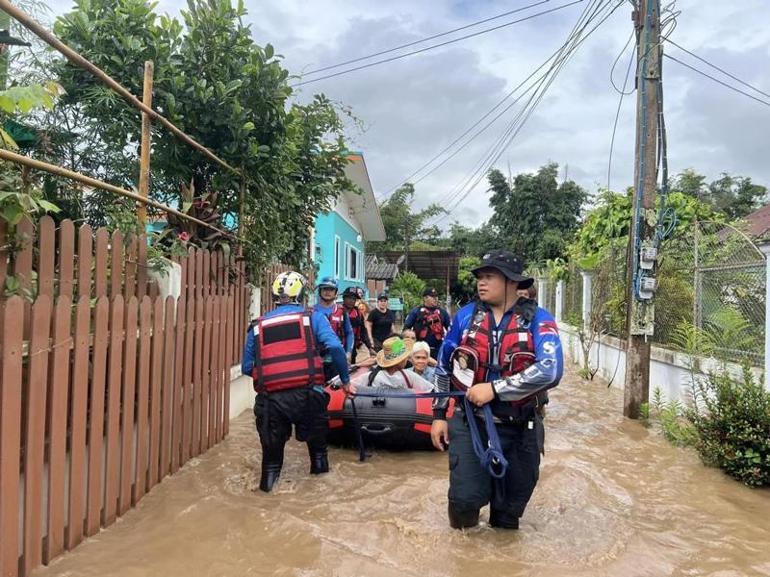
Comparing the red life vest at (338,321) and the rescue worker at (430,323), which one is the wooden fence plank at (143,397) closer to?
the red life vest at (338,321)

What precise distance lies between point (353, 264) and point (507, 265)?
1890 cm

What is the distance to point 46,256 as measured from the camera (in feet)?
9.22

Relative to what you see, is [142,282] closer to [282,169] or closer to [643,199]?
[282,169]

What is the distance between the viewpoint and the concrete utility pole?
680 centimetres

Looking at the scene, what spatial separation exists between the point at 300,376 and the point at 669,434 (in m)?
4.17

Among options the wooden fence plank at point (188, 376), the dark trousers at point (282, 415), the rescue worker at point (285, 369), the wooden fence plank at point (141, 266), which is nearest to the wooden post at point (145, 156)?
the wooden fence plank at point (141, 266)

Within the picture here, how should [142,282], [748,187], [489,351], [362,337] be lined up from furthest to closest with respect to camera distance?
1. [748,187]
2. [362,337]
3. [142,282]
4. [489,351]

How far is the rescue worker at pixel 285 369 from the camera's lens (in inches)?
165

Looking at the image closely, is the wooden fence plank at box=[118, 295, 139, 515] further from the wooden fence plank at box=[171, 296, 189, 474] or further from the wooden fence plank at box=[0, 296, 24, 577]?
the wooden fence plank at box=[0, 296, 24, 577]

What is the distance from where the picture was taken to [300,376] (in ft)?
13.7

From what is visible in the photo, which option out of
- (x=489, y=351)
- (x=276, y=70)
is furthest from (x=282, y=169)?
(x=489, y=351)

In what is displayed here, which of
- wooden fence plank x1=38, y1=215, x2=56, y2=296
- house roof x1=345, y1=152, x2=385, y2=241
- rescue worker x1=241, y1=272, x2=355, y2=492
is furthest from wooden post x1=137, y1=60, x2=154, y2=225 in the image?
house roof x1=345, y1=152, x2=385, y2=241

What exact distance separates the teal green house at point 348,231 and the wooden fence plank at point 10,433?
30.4ft

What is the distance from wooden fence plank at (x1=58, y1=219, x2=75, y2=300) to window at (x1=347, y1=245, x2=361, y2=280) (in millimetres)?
17240
